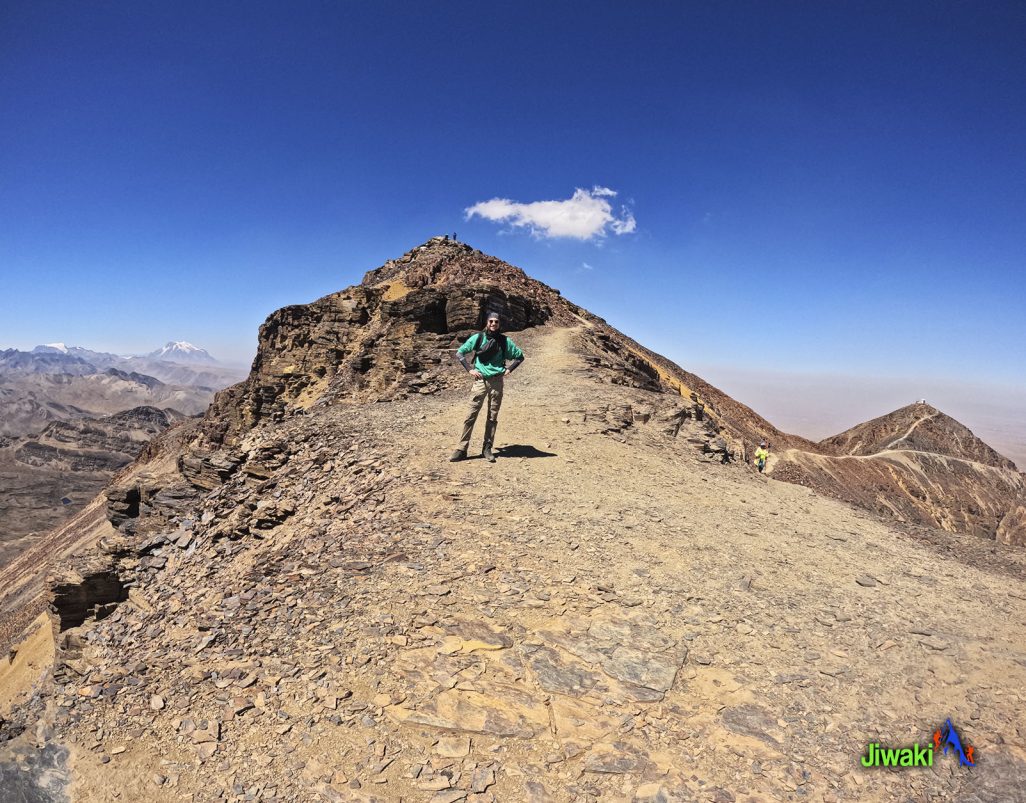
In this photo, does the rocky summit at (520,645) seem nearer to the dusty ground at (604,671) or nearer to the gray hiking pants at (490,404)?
the dusty ground at (604,671)

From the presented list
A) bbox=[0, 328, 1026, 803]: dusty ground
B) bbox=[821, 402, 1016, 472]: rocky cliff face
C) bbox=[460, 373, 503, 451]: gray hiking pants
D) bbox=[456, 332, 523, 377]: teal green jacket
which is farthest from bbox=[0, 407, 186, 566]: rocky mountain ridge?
bbox=[821, 402, 1016, 472]: rocky cliff face

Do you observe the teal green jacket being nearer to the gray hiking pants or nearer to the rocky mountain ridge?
the gray hiking pants

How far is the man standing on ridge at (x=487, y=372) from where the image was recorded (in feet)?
28.5

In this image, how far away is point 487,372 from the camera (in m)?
8.71

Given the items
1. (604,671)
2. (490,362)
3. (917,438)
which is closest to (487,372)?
(490,362)

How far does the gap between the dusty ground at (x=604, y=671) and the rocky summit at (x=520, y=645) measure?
2cm

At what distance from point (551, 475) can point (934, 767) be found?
18.0ft

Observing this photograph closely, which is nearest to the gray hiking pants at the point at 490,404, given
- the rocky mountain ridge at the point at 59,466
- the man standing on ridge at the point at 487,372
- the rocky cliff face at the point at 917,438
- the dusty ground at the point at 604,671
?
the man standing on ridge at the point at 487,372

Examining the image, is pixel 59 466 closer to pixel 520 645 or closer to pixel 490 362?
pixel 490 362

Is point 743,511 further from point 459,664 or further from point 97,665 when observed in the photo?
point 97,665

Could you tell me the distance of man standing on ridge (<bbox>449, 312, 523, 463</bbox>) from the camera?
867cm

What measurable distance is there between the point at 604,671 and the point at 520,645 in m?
0.73

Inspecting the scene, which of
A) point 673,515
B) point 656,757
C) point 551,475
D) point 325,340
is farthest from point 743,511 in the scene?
point 325,340

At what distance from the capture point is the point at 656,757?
349 centimetres
